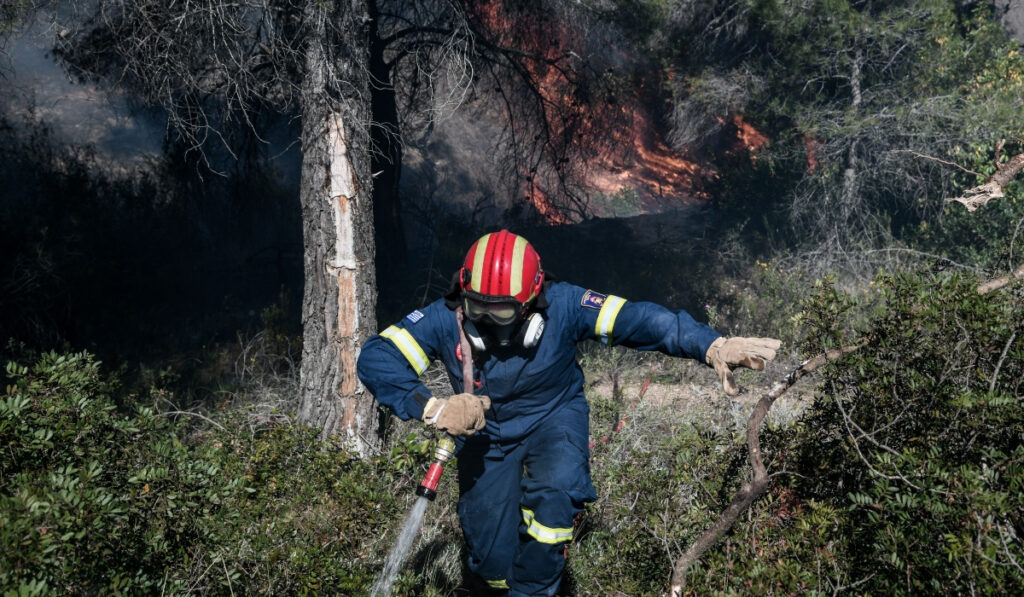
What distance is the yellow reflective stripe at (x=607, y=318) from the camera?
335 centimetres

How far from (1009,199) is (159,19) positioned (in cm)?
1061

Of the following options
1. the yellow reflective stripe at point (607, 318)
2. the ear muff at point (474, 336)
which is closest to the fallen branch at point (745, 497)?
the yellow reflective stripe at point (607, 318)

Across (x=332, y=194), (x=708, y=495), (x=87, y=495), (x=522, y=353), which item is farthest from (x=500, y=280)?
(x=332, y=194)

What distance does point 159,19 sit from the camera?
17.2 ft

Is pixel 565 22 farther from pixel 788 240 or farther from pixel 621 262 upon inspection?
pixel 788 240

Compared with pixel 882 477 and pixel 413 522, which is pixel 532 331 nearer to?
pixel 413 522

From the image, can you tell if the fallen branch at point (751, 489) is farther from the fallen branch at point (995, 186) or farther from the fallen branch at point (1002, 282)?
A: the fallen branch at point (995, 186)

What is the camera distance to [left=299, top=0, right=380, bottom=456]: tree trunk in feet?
16.1

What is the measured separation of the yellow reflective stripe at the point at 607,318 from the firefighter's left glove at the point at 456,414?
2.25 ft

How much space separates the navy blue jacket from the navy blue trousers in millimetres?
87

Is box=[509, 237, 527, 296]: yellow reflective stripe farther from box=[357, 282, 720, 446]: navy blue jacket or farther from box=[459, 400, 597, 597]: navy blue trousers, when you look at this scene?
box=[459, 400, 597, 597]: navy blue trousers

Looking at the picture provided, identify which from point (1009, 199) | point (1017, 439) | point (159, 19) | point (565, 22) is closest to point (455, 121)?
point (565, 22)

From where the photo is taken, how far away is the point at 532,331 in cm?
332

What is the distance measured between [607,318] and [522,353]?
44 centimetres
